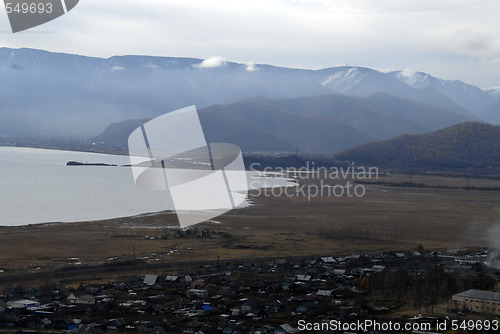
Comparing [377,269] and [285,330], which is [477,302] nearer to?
[377,269]

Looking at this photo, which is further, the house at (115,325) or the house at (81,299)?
the house at (81,299)

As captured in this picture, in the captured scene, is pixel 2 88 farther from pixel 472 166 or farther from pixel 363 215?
pixel 363 215

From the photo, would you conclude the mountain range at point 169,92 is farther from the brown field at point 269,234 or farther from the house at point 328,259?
the house at point 328,259

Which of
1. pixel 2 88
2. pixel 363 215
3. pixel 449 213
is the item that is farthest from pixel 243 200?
pixel 2 88

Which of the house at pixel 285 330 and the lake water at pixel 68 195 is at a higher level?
the house at pixel 285 330

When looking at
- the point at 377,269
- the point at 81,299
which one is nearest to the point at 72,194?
the point at 377,269
